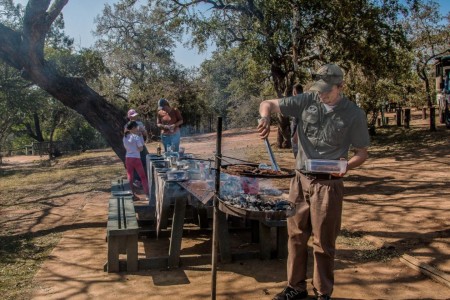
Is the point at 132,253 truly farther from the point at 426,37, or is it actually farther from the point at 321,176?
the point at 426,37

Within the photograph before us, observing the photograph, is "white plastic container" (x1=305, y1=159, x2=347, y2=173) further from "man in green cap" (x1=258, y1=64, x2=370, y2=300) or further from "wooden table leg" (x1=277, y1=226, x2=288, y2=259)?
"wooden table leg" (x1=277, y1=226, x2=288, y2=259)

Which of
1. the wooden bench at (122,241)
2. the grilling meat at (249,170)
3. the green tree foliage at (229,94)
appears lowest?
the wooden bench at (122,241)

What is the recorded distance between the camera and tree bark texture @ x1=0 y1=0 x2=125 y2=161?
7.82 meters

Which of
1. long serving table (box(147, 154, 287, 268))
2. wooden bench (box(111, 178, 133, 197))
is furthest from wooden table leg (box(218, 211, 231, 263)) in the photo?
wooden bench (box(111, 178, 133, 197))

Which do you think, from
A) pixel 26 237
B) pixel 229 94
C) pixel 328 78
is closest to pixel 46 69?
pixel 26 237

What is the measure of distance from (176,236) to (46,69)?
5.55m

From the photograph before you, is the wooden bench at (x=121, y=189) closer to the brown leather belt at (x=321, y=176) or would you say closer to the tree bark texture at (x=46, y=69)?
the tree bark texture at (x=46, y=69)

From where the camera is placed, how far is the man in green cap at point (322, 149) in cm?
310

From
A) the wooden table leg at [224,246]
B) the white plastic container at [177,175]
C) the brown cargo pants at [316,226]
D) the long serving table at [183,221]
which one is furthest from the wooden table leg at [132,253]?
the brown cargo pants at [316,226]

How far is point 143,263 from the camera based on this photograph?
4348 mm

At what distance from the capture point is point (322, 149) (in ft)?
10.4

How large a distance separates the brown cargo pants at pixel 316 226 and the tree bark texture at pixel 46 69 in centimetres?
631

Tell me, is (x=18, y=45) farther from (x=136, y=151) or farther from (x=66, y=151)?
(x=66, y=151)

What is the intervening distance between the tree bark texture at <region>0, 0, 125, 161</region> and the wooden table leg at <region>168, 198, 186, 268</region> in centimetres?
494
